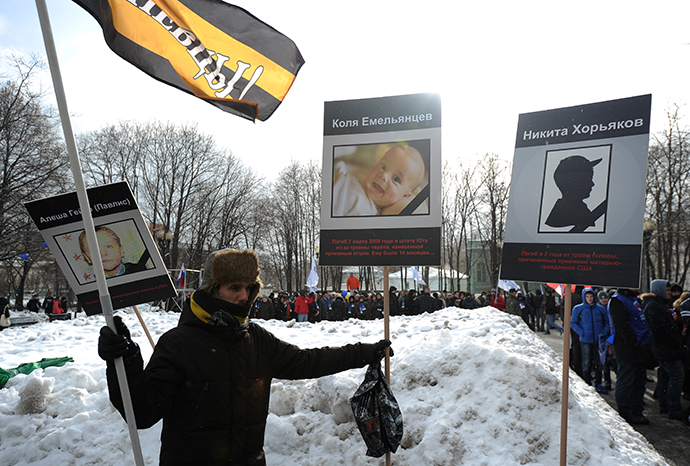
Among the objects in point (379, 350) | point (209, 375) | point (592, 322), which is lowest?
point (592, 322)

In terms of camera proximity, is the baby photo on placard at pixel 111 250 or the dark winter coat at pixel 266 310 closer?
the baby photo on placard at pixel 111 250

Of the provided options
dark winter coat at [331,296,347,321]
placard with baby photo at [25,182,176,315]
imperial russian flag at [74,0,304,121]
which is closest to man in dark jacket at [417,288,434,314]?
dark winter coat at [331,296,347,321]

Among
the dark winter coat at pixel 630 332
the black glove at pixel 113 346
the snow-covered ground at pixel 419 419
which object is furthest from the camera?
the dark winter coat at pixel 630 332

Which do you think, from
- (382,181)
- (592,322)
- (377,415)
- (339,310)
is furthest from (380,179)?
(339,310)

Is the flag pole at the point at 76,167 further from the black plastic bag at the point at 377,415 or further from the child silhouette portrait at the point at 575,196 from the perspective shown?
the child silhouette portrait at the point at 575,196

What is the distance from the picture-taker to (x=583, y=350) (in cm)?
905

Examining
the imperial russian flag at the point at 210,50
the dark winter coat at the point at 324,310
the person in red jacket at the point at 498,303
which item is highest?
the imperial russian flag at the point at 210,50

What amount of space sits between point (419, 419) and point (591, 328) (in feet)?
20.1

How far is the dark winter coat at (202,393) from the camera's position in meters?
2.26

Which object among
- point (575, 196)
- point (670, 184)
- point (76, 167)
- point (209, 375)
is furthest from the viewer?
point (670, 184)

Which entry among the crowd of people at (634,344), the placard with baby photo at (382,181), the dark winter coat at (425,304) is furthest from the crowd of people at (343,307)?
the placard with baby photo at (382,181)

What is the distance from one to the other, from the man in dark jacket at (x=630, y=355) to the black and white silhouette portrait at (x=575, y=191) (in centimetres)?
394

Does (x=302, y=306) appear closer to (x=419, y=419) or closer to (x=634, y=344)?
(x=634, y=344)

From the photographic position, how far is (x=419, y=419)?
4.38 m
